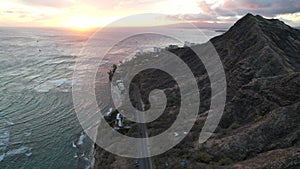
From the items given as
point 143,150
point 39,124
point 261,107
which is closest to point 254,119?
point 261,107

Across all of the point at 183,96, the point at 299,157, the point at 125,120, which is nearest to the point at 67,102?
the point at 125,120

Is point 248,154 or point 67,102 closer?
point 248,154

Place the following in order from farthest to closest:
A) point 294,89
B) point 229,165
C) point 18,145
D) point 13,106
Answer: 1. point 13,106
2. point 18,145
3. point 294,89
4. point 229,165

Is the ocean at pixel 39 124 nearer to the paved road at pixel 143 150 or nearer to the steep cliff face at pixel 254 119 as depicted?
the steep cliff face at pixel 254 119

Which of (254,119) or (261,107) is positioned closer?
(254,119)

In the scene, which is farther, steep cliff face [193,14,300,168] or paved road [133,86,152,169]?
paved road [133,86,152,169]

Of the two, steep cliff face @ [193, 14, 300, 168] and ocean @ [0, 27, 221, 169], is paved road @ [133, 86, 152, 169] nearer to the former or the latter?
steep cliff face @ [193, 14, 300, 168]

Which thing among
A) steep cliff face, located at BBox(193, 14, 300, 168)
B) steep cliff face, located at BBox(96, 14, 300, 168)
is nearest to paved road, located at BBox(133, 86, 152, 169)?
steep cliff face, located at BBox(96, 14, 300, 168)

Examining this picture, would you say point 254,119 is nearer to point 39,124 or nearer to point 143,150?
point 143,150

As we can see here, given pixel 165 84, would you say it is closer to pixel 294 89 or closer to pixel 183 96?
pixel 183 96
